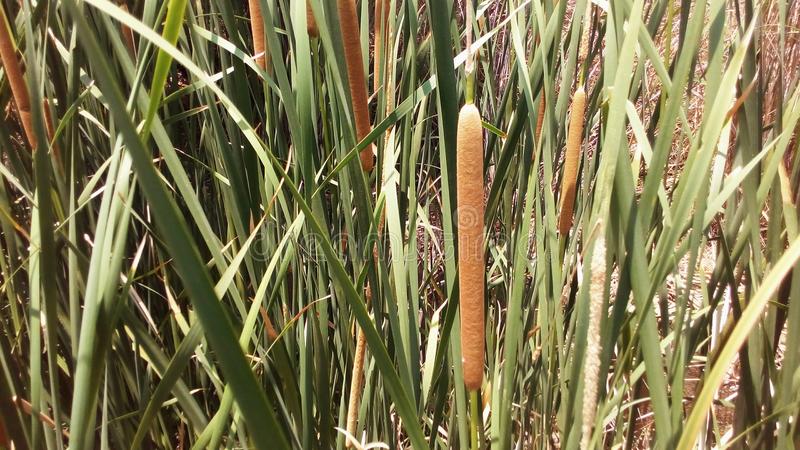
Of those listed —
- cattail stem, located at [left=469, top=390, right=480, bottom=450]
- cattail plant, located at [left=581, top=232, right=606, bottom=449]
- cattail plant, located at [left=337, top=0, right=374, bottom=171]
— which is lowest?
cattail stem, located at [left=469, top=390, right=480, bottom=450]

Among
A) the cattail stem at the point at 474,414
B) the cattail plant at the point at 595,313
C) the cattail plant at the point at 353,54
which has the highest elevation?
the cattail plant at the point at 353,54

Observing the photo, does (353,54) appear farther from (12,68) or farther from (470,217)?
(12,68)

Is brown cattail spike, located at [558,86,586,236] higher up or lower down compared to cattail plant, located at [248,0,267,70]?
lower down

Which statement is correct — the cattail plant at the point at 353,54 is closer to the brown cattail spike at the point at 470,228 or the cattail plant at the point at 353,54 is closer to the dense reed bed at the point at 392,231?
the dense reed bed at the point at 392,231

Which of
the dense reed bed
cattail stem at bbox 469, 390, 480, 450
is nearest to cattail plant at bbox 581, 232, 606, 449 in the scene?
the dense reed bed

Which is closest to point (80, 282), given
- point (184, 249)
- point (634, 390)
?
point (184, 249)

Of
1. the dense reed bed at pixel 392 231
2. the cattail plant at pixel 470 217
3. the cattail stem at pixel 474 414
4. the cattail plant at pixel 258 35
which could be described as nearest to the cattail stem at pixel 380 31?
the dense reed bed at pixel 392 231

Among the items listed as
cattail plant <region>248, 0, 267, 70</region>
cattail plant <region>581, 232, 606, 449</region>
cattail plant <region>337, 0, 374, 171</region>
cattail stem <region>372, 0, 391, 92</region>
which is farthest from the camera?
cattail stem <region>372, 0, 391, 92</region>

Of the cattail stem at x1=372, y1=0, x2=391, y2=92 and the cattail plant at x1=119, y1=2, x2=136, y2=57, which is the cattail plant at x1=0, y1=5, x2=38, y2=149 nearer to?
the cattail plant at x1=119, y1=2, x2=136, y2=57

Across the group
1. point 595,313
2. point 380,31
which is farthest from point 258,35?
point 595,313
